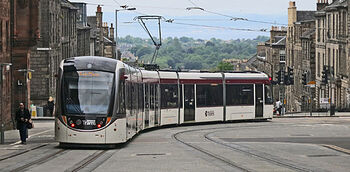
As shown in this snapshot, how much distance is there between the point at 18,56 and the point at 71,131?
1913cm

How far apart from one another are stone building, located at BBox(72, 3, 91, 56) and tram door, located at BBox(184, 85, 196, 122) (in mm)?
49294

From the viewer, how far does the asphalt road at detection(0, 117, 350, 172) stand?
20109 millimetres

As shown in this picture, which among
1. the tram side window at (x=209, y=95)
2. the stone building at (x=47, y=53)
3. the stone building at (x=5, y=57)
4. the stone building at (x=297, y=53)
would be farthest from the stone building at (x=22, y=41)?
the stone building at (x=297, y=53)

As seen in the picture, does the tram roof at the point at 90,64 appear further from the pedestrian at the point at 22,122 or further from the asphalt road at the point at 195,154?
the pedestrian at the point at 22,122

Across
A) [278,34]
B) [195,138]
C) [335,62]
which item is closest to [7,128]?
[195,138]

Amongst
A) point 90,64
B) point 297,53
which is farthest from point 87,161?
point 297,53

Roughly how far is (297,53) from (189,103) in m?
63.1

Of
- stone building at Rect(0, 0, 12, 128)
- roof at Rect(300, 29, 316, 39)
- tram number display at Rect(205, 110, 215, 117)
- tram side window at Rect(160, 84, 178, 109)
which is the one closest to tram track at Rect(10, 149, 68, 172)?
tram side window at Rect(160, 84, 178, 109)

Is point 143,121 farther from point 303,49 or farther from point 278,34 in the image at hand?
point 278,34

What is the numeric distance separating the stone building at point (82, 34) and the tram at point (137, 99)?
156 ft

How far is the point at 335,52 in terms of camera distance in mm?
77750

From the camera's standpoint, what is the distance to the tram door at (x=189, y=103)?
137ft

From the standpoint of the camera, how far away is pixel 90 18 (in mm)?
122500

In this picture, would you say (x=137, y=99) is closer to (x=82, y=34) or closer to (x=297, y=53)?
(x=82, y=34)
